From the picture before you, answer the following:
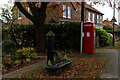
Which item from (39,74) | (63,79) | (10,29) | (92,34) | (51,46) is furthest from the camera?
(10,29)

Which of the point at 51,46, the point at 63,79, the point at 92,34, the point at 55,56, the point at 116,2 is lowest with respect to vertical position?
the point at 63,79

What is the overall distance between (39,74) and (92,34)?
18.1 feet

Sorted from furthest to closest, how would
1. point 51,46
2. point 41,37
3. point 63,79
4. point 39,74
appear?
point 41,37 → point 51,46 → point 39,74 → point 63,79

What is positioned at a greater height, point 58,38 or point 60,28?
point 60,28

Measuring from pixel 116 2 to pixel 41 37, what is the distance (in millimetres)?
5500

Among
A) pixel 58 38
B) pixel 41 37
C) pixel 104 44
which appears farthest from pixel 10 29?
pixel 104 44

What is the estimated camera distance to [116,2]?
8.18m

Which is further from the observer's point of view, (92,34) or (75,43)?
(75,43)

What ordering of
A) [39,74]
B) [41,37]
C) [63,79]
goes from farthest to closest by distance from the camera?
[41,37], [39,74], [63,79]

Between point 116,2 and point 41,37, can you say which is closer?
point 116,2

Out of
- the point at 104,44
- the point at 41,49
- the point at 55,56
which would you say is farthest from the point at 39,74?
the point at 104,44

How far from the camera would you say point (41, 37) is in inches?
377

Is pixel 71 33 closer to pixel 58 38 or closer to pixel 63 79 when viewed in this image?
pixel 58 38

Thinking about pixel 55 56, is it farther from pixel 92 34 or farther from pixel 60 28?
pixel 60 28
